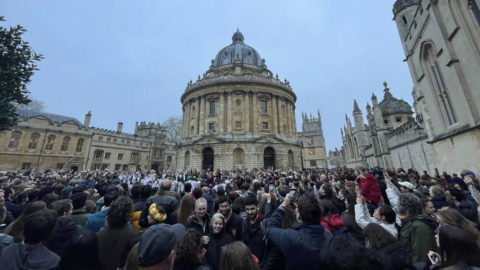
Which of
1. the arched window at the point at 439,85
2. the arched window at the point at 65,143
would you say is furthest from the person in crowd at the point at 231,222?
the arched window at the point at 65,143

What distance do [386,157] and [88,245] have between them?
93.0ft

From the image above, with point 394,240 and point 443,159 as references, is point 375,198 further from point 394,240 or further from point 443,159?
point 443,159

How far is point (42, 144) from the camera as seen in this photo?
32.5 metres

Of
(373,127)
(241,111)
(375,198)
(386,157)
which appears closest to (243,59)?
(241,111)

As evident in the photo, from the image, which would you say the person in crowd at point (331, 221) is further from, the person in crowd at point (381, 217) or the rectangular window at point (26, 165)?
the rectangular window at point (26, 165)

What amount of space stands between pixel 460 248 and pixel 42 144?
46921 millimetres

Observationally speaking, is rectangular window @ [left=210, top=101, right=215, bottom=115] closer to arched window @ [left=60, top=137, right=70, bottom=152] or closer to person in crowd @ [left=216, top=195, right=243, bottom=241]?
arched window @ [left=60, top=137, right=70, bottom=152]

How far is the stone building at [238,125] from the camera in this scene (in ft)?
93.3

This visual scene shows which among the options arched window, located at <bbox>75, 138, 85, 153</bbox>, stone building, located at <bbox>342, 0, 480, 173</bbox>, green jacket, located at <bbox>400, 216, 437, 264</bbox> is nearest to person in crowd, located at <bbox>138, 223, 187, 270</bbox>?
green jacket, located at <bbox>400, 216, 437, 264</bbox>

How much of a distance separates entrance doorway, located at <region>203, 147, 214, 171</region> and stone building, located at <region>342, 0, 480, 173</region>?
2350cm

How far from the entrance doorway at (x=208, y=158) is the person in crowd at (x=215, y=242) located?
26404mm

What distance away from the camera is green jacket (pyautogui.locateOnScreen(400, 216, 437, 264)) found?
2709 millimetres

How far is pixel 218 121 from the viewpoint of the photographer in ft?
99.2

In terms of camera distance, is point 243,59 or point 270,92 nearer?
point 270,92
